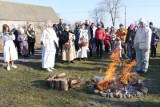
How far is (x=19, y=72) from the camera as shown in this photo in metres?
11.7

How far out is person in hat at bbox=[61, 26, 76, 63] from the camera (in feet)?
44.0

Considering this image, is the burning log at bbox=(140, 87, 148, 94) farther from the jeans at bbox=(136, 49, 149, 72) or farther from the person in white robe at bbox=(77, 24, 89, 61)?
the person in white robe at bbox=(77, 24, 89, 61)

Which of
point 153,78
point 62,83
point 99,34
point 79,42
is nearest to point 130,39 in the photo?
point 99,34

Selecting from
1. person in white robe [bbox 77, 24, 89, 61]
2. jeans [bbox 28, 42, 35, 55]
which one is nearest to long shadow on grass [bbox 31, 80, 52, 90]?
person in white robe [bbox 77, 24, 89, 61]

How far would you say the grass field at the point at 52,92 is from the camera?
7891 mm

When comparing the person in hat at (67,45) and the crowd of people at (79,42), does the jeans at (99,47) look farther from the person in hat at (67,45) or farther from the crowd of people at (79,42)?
the person in hat at (67,45)

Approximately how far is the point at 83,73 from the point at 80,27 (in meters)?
3.68

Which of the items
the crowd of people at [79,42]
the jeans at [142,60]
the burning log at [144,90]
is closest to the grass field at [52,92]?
the burning log at [144,90]

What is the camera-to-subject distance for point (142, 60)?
11.6 metres

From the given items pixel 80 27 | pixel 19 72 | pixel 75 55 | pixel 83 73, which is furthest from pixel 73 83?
pixel 80 27

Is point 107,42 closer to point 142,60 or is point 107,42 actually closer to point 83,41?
point 83,41

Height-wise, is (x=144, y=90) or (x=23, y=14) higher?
(x=23, y=14)

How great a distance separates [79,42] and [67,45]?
3.34ft

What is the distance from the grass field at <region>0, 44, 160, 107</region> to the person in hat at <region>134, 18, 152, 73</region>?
44 centimetres
